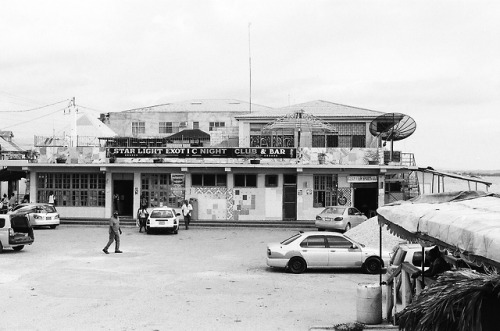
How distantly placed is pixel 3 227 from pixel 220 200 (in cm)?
1703

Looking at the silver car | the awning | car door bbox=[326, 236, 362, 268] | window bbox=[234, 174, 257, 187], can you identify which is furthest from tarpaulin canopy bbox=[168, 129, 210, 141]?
car door bbox=[326, 236, 362, 268]

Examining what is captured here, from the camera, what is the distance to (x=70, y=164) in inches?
Result: 1511

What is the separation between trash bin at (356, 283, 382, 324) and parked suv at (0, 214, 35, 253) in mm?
14971

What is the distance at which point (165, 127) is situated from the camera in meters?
59.1

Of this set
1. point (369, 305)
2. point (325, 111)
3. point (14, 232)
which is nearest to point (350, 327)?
point (369, 305)

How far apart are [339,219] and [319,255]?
40.9 feet

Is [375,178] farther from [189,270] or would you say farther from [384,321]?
[384,321]

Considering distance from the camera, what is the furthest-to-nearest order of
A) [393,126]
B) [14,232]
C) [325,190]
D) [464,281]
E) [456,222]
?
1. [325,190]
2. [393,126]
3. [14,232]
4. [456,222]
5. [464,281]

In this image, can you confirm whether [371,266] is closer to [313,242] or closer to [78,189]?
[313,242]

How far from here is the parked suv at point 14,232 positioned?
2256 centimetres

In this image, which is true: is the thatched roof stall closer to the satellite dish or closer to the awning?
the satellite dish

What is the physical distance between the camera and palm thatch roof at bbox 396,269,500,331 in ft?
22.5

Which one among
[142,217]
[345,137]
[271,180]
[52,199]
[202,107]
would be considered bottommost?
[142,217]

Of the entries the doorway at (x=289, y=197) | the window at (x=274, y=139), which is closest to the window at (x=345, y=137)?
the window at (x=274, y=139)
